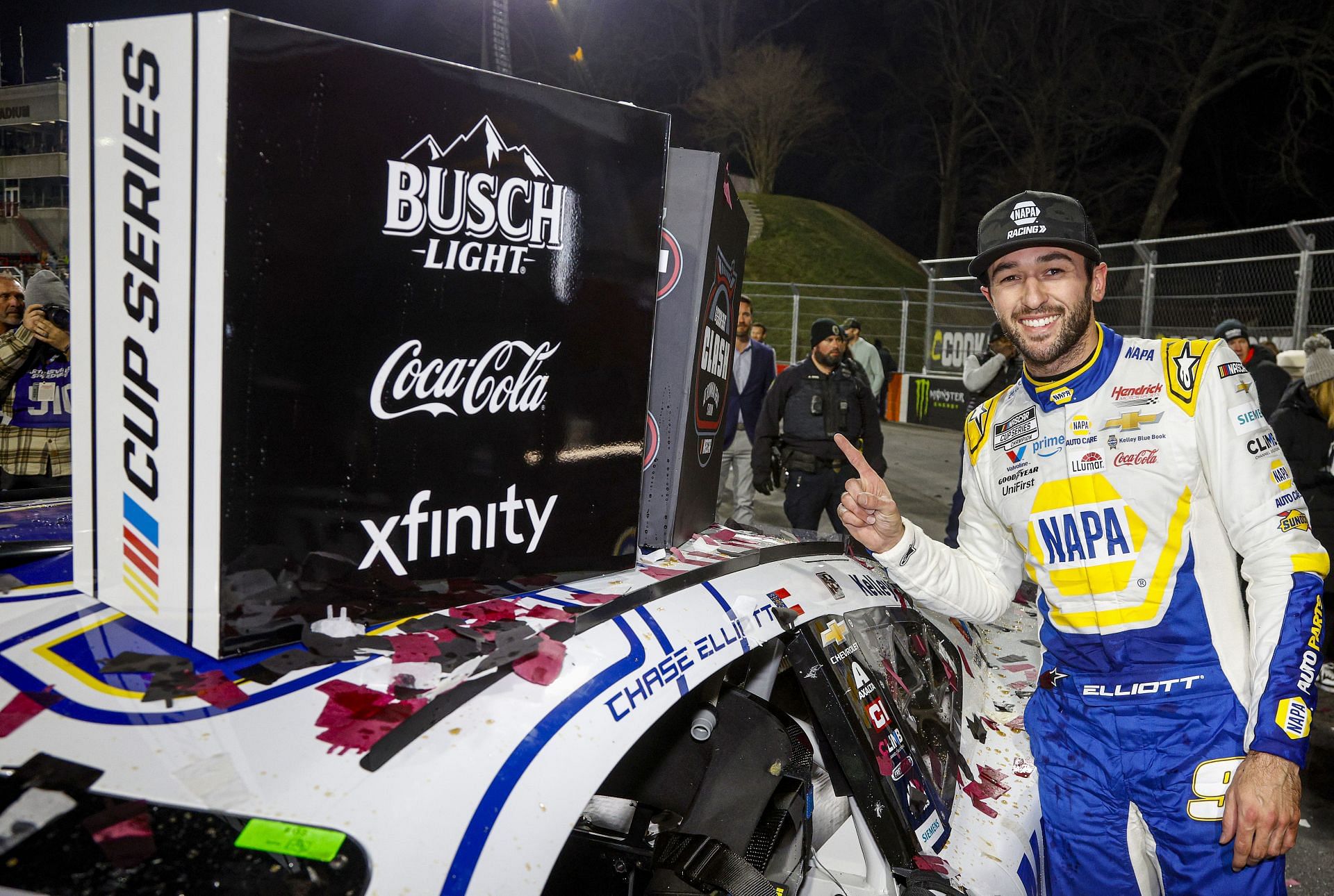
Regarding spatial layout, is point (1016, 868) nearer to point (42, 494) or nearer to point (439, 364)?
point (439, 364)

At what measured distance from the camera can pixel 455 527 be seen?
6.49 feet

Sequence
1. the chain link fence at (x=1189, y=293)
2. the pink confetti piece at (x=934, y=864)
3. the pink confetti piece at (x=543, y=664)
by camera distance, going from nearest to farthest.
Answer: the pink confetti piece at (x=543, y=664)
the pink confetti piece at (x=934, y=864)
the chain link fence at (x=1189, y=293)

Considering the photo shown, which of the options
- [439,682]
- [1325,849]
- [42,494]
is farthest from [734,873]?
[1325,849]

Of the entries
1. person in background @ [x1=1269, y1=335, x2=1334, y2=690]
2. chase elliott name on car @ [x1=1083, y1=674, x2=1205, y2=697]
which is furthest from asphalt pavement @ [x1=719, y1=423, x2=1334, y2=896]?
chase elliott name on car @ [x1=1083, y1=674, x2=1205, y2=697]

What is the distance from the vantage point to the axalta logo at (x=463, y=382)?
1796 mm

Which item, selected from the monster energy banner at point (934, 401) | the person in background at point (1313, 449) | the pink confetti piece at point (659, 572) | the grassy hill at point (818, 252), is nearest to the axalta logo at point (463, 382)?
the pink confetti piece at point (659, 572)

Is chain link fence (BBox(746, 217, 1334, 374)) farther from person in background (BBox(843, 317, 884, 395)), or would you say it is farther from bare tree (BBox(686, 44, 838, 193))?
bare tree (BBox(686, 44, 838, 193))

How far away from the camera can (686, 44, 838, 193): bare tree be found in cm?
3506

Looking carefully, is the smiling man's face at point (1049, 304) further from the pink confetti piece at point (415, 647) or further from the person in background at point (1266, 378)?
the person in background at point (1266, 378)

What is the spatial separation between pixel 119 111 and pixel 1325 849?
171 inches

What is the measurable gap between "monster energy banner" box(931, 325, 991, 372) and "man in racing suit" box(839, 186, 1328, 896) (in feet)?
47.2

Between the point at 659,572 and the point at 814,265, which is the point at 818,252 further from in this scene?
the point at 659,572

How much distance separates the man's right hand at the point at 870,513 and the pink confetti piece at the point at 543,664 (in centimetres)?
78

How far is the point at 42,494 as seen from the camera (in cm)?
279
